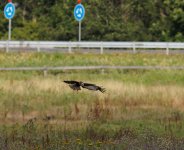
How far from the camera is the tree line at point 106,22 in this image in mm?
45781

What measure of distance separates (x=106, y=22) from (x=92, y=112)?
32481mm

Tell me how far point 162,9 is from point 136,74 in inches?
841

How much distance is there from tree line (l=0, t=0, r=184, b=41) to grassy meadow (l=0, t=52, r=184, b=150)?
60.6ft

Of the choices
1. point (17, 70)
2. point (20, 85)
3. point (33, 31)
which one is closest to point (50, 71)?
point (17, 70)

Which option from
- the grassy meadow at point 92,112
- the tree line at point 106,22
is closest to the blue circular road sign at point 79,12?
the grassy meadow at point 92,112

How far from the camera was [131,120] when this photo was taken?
14148mm

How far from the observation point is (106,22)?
1852 inches

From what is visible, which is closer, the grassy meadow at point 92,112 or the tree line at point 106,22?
the grassy meadow at point 92,112

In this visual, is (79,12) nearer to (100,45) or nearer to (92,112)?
(100,45)

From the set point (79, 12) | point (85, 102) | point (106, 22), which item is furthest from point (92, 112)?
point (106, 22)

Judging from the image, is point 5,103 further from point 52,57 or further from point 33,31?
point 33,31

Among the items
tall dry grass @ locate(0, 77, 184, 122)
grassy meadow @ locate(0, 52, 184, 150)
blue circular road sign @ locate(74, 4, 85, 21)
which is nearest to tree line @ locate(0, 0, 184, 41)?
blue circular road sign @ locate(74, 4, 85, 21)

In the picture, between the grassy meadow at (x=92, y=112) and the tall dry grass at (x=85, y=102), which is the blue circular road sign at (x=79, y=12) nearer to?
the grassy meadow at (x=92, y=112)

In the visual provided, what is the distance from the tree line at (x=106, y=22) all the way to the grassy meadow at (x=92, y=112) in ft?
60.6
